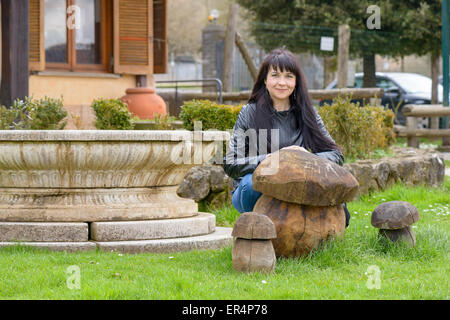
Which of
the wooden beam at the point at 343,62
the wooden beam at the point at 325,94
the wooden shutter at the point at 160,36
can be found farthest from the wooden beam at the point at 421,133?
the wooden shutter at the point at 160,36

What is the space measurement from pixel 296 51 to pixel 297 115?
1206 cm

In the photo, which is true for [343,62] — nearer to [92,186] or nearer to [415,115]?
[415,115]

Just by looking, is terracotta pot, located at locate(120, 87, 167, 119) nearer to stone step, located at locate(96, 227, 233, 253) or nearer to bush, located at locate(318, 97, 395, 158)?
bush, located at locate(318, 97, 395, 158)

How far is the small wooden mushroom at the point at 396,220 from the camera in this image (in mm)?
4832

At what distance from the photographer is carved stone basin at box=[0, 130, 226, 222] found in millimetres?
5254

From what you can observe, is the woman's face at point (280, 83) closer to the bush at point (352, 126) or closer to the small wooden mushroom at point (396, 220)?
the small wooden mushroom at point (396, 220)

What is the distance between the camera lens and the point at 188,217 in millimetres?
5879

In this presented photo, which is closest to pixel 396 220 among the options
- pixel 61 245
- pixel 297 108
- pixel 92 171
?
pixel 297 108

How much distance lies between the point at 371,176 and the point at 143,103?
4.57 metres

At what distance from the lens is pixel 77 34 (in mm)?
12203

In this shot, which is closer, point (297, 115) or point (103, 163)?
point (297, 115)

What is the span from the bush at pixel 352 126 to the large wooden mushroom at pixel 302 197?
4157 mm
